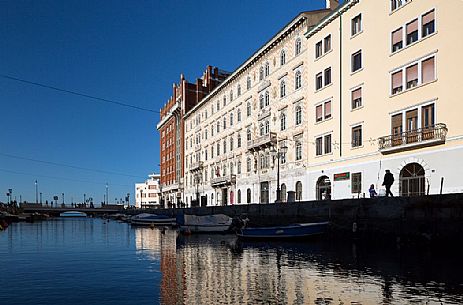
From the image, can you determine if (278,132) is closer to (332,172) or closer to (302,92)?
(302,92)

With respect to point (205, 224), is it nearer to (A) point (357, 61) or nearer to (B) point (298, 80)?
(B) point (298, 80)

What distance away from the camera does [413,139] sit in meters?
31.5

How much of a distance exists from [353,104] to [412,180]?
978 centimetres

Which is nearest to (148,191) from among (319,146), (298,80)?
(298,80)

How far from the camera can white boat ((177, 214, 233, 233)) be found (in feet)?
137

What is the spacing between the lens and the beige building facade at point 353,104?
3002cm

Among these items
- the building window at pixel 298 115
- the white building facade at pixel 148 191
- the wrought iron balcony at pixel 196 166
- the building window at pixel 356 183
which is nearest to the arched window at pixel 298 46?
the building window at pixel 298 115

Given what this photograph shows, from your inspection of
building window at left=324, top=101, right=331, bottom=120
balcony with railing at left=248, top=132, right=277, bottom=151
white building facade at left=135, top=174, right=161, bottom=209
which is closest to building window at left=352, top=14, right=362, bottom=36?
building window at left=324, top=101, right=331, bottom=120

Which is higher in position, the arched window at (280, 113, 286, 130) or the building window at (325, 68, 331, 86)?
the building window at (325, 68, 331, 86)

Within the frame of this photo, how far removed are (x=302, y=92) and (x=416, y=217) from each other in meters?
25.8

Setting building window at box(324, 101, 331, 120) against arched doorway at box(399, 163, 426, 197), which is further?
building window at box(324, 101, 331, 120)

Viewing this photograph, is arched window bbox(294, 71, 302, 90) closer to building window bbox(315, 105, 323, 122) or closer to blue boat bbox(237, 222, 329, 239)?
A: building window bbox(315, 105, 323, 122)

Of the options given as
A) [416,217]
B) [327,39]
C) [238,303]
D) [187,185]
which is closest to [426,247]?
[416,217]

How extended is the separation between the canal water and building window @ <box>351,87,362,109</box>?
15.7 m
